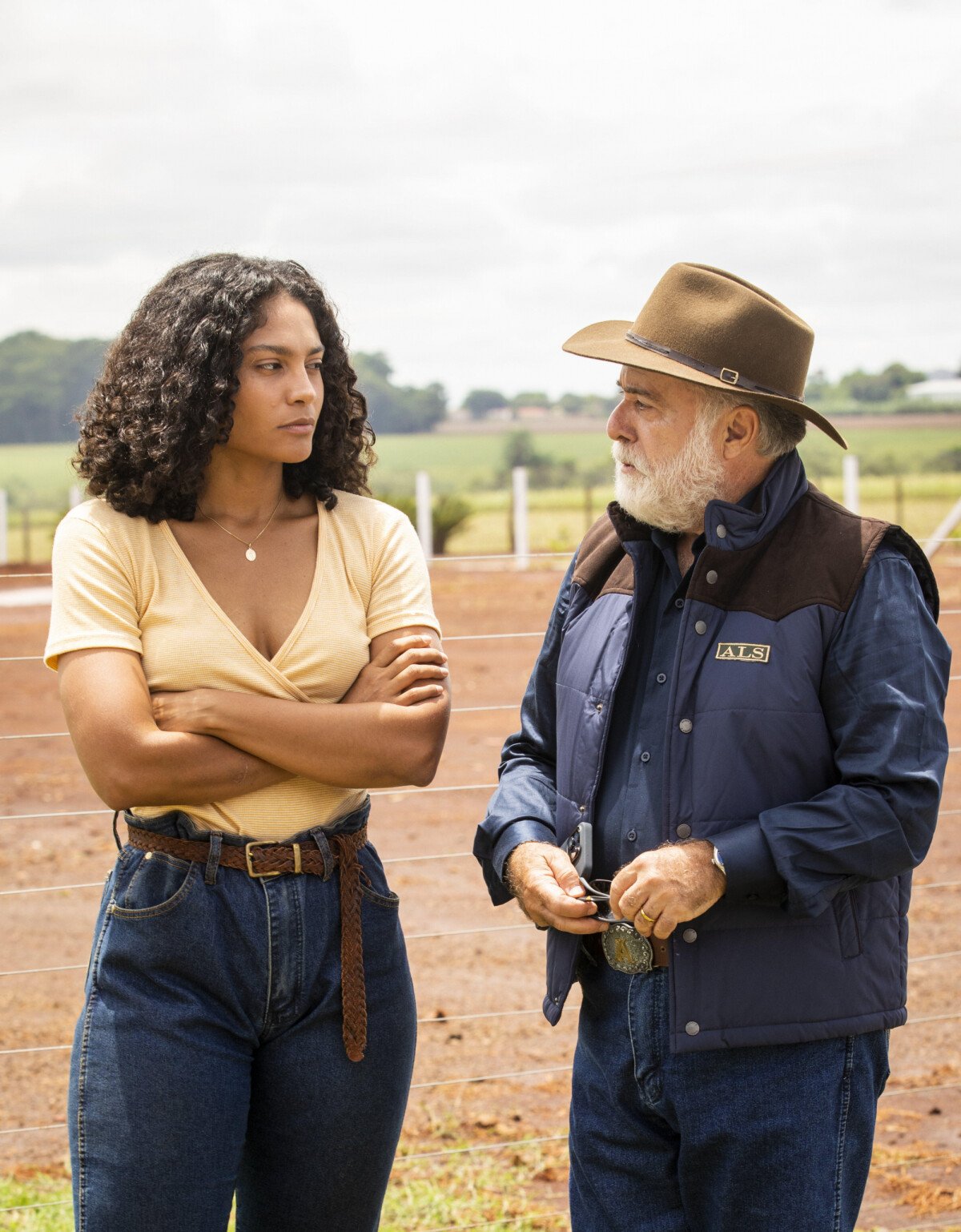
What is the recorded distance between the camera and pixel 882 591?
90.0 inches

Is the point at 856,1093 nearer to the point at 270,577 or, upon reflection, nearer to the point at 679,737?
the point at 679,737

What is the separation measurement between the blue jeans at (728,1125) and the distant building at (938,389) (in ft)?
269

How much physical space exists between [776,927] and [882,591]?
1.91 feet

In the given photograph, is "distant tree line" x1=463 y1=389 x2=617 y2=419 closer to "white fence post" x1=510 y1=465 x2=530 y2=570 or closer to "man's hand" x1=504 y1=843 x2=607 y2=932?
"white fence post" x1=510 y1=465 x2=530 y2=570

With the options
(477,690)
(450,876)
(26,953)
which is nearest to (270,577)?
(26,953)

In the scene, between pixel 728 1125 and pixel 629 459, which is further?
pixel 629 459

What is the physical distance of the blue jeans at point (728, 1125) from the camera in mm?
2332

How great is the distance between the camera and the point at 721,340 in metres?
2.47

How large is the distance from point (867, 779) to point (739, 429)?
659 millimetres

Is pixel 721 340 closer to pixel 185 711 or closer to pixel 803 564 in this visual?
pixel 803 564

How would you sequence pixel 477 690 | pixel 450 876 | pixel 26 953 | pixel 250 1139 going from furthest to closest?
pixel 477 690 → pixel 450 876 → pixel 26 953 → pixel 250 1139

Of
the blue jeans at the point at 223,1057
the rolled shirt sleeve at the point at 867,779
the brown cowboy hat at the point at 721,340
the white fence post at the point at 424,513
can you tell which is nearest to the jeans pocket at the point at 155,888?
the blue jeans at the point at 223,1057

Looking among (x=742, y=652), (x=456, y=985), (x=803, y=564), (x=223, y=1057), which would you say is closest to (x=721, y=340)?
(x=803, y=564)

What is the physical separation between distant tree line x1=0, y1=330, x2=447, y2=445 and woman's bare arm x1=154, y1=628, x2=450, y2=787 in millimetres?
69789
